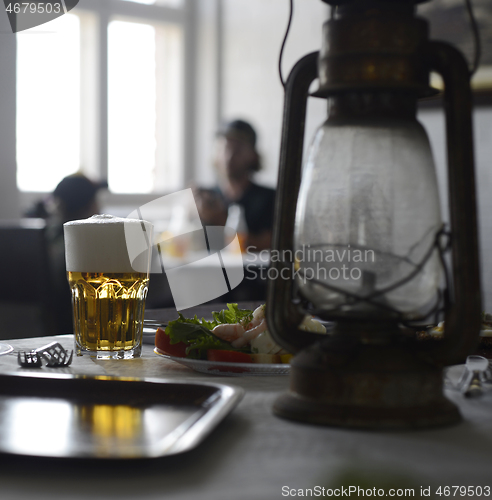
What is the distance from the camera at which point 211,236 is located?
14.2ft

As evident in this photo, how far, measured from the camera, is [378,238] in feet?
1.95

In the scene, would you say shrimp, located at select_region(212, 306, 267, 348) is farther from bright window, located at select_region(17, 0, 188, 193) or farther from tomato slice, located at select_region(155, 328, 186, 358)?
bright window, located at select_region(17, 0, 188, 193)

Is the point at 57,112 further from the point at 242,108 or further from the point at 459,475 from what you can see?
A: the point at 459,475

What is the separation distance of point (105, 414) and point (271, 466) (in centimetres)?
17

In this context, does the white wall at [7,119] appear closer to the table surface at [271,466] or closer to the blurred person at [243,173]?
the blurred person at [243,173]

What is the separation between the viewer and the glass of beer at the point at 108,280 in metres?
0.96

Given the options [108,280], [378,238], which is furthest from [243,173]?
[378,238]

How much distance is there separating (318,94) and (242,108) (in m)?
5.67

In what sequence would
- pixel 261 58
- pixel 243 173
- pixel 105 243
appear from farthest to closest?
pixel 261 58 → pixel 243 173 → pixel 105 243

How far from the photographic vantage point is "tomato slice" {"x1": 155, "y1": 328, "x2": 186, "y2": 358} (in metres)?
0.89

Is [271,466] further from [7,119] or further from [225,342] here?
[7,119]

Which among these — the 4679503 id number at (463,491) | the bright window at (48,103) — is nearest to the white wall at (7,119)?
the bright window at (48,103)

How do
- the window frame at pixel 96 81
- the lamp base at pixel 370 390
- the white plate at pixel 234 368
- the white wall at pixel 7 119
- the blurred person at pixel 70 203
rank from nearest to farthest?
1. the lamp base at pixel 370 390
2. the white plate at pixel 234 368
3. the blurred person at pixel 70 203
4. the white wall at pixel 7 119
5. the window frame at pixel 96 81

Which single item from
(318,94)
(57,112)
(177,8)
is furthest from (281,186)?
(177,8)
